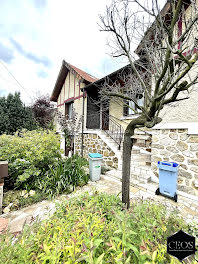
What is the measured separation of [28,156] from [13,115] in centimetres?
879

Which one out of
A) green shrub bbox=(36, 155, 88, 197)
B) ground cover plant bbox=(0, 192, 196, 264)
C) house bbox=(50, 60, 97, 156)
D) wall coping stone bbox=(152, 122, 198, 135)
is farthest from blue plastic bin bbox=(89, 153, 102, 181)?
house bbox=(50, 60, 97, 156)

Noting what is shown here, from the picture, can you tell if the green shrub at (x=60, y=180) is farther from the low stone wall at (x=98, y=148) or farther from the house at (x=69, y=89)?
the house at (x=69, y=89)

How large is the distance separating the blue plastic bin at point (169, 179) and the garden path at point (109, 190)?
177mm

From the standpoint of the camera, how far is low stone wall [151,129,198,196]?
10.6 ft

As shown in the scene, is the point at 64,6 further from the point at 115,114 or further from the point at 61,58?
the point at 61,58

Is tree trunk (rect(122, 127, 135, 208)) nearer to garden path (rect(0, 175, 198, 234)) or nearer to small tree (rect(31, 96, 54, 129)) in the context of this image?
garden path (rect(0, 175, 198, 234))

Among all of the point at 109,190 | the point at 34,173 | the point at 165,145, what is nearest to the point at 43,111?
the point at 34,173

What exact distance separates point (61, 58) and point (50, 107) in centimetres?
611

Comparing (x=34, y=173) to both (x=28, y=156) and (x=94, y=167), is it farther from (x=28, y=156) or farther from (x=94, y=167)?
(x=94, y=167)

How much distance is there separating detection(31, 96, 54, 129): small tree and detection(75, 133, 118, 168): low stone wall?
19.6ft

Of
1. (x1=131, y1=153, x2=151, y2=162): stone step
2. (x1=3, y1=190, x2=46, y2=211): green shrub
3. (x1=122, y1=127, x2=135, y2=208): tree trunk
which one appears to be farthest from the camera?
(x1=131, y1=153, x2=151, y2=162): stone step

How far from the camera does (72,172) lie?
3.66m

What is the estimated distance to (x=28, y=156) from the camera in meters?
3.41

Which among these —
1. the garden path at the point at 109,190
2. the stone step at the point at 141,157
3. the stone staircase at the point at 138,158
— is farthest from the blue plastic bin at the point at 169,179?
the stone step at the point at 141,157
